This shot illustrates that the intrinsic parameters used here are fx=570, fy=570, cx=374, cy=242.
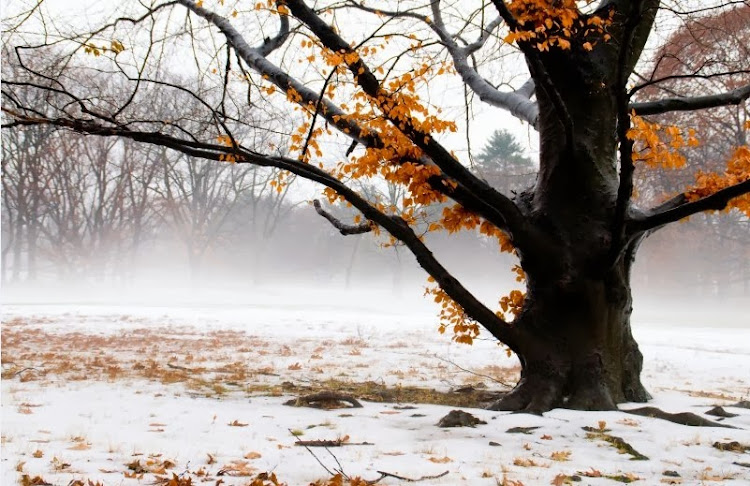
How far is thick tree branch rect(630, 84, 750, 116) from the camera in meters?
5.33

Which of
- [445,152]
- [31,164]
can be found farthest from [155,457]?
[31,164]

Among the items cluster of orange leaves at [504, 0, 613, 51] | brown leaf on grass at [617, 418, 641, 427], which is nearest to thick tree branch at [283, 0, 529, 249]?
cluster of orange leaves at [504, 0, 613, 51]

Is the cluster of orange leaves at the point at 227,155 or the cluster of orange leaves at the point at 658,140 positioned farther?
the cluster of orange leaves at the point at 227,155

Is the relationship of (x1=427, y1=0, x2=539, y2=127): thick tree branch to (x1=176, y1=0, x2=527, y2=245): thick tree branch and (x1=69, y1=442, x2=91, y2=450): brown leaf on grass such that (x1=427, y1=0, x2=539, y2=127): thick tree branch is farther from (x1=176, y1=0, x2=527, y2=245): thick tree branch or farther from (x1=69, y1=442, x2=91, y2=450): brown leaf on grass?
(x1=69, y1=442, x2=91, y2=450): brown leaf on grass

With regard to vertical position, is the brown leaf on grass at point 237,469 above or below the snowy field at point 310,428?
above

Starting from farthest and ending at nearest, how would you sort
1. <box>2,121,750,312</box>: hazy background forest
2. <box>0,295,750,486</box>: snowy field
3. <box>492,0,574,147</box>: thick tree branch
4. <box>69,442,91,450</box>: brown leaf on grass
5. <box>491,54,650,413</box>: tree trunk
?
<box>2,121,750,312</box>: hazy background forest, <box>491,54,650,413</box>: tree trunk, <box>492,0,574,147</box>: thick tree branch, <box>69,442,91,450</box>: brown leaf on grass, <box>0,295,750,486</box>: snowy field

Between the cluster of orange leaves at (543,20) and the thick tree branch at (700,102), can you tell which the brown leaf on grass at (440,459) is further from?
the thick tree branch at (700,102)

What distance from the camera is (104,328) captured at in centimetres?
1317

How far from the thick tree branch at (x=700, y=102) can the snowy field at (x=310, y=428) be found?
2.81 m

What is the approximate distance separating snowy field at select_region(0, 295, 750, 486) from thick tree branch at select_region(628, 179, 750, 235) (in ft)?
5.04

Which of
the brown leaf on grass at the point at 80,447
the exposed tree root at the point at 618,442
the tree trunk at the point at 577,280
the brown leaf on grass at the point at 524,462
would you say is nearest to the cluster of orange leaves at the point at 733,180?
the tree trunk at the point at 577,280

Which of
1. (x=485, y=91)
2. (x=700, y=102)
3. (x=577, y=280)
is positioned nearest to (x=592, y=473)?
(x=577, y=280)

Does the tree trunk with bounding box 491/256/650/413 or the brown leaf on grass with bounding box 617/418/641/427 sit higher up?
the tree trunk with bounding box 491/256/650/413

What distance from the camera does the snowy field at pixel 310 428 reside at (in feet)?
9.55
